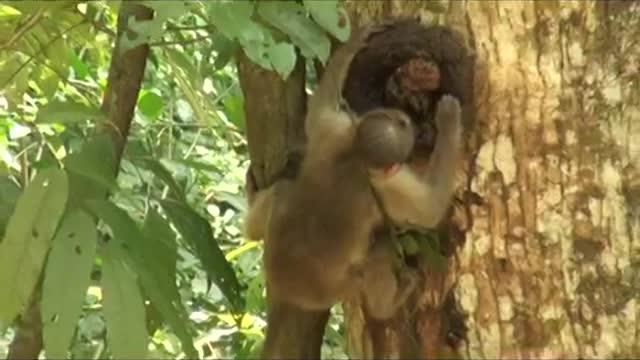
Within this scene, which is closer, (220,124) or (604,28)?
(604,28)

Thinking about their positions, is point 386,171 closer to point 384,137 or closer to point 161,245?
point 384,137

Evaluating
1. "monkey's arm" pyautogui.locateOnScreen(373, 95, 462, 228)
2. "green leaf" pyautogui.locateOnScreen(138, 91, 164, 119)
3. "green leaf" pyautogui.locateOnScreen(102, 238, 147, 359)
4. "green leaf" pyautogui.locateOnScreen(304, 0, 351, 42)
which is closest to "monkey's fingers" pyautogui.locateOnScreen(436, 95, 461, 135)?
"monkey's arm" pyautogui.locateOnScreen(373, 95, 462, 228)

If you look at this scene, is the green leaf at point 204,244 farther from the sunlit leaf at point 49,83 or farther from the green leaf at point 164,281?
the sunlit leaf at point 49,83

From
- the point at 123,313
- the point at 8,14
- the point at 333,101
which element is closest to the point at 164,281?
the point at 123,313

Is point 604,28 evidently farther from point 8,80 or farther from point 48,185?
point 8,80

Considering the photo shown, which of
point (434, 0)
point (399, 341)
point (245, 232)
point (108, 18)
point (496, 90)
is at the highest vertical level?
point (108, 18)

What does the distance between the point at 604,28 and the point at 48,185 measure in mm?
898

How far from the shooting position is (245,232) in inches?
103

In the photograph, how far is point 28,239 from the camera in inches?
80.6

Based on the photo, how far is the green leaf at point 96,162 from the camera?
2.15 metres

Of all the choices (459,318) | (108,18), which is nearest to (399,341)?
(459,318)

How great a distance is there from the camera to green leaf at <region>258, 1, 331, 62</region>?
1933 mm

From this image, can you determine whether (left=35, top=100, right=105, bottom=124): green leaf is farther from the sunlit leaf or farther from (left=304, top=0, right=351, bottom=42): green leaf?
the sunlit leaf

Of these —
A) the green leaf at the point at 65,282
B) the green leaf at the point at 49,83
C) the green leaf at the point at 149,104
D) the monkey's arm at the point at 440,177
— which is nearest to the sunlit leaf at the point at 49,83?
the green leaf at the point at 49,83
